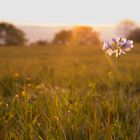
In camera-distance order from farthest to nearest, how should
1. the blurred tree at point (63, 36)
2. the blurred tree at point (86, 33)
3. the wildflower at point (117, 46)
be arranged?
the blurred tree at point (63, 36) < the blurred tree at point (86, 33) < the wildflower at point (117, 46)

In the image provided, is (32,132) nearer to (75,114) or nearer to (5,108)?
(75,114)

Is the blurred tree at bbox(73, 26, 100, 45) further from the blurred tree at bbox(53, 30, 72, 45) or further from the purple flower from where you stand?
the purple flower

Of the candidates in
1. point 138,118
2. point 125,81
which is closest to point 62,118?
point 138,118

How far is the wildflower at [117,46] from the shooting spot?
3102 mm

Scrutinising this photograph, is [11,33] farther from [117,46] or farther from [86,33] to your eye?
[117,46]

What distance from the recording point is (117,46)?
10.4 ft

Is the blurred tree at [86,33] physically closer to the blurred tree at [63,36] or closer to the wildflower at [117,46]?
the blurred tree at [63,36]

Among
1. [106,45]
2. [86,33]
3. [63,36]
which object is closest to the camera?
[106,45]

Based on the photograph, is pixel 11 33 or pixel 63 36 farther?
pixel 63 36

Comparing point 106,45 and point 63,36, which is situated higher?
point 106,45

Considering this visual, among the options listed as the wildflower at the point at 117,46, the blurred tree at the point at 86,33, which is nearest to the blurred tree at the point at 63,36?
the blurred tree at the point at 86,33

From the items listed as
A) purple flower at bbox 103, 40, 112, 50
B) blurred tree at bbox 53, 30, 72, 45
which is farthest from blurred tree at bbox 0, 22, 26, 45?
purple flower at bbox 103, 40, 112, 50

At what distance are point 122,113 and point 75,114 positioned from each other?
77cm

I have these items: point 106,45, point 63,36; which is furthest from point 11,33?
point 106,45
